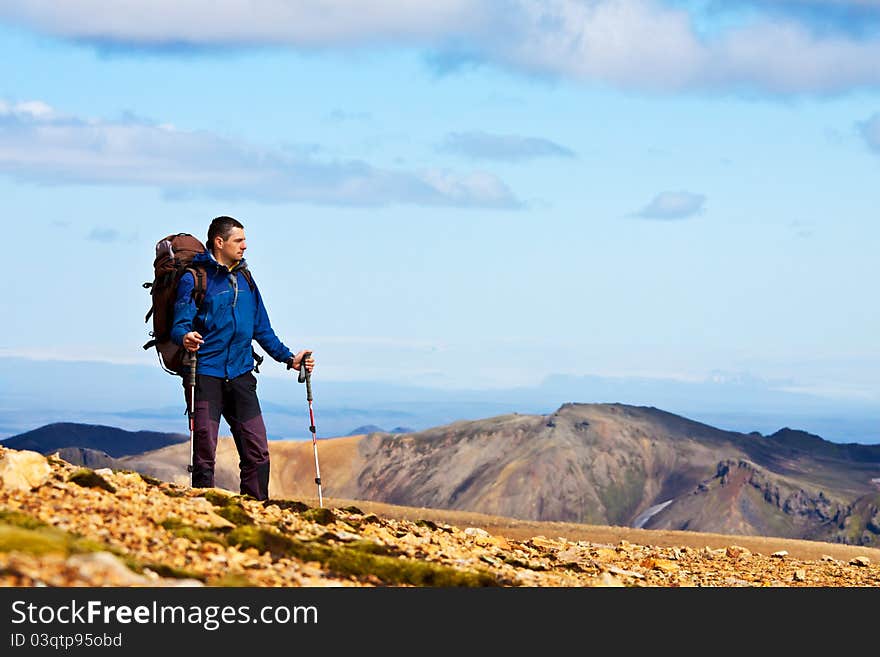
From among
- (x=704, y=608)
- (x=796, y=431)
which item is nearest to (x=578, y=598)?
(x=704, y=608)

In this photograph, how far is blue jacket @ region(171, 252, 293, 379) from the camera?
16172mm

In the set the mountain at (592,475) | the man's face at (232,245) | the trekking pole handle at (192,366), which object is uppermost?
the man's face at (232,245)

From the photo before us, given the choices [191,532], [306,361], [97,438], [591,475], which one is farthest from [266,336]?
[97,438]

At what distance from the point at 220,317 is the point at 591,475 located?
108 metres

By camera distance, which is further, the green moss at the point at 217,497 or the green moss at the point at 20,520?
the green moss at the point at 217,497

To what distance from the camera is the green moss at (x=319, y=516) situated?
16.0 meters

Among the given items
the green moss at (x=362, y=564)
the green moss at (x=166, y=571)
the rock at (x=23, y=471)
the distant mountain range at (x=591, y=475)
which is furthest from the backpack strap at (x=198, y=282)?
the distant mountain range at (x=591, y=475)

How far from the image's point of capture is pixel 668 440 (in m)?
132

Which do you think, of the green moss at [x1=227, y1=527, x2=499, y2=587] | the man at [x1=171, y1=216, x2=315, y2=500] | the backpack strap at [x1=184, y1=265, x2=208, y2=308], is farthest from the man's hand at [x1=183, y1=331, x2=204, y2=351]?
the green moss at [x1=227, y1=527, x2=499, y2=587]

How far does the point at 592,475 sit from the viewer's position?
122000 millimetres

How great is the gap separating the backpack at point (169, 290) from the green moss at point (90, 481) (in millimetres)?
2201

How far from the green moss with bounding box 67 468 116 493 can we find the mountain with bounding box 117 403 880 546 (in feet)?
287

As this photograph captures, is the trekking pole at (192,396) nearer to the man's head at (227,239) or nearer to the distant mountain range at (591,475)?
the man's head at (227,239)

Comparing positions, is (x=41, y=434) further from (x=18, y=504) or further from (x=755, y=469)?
(x=18, y=504)
